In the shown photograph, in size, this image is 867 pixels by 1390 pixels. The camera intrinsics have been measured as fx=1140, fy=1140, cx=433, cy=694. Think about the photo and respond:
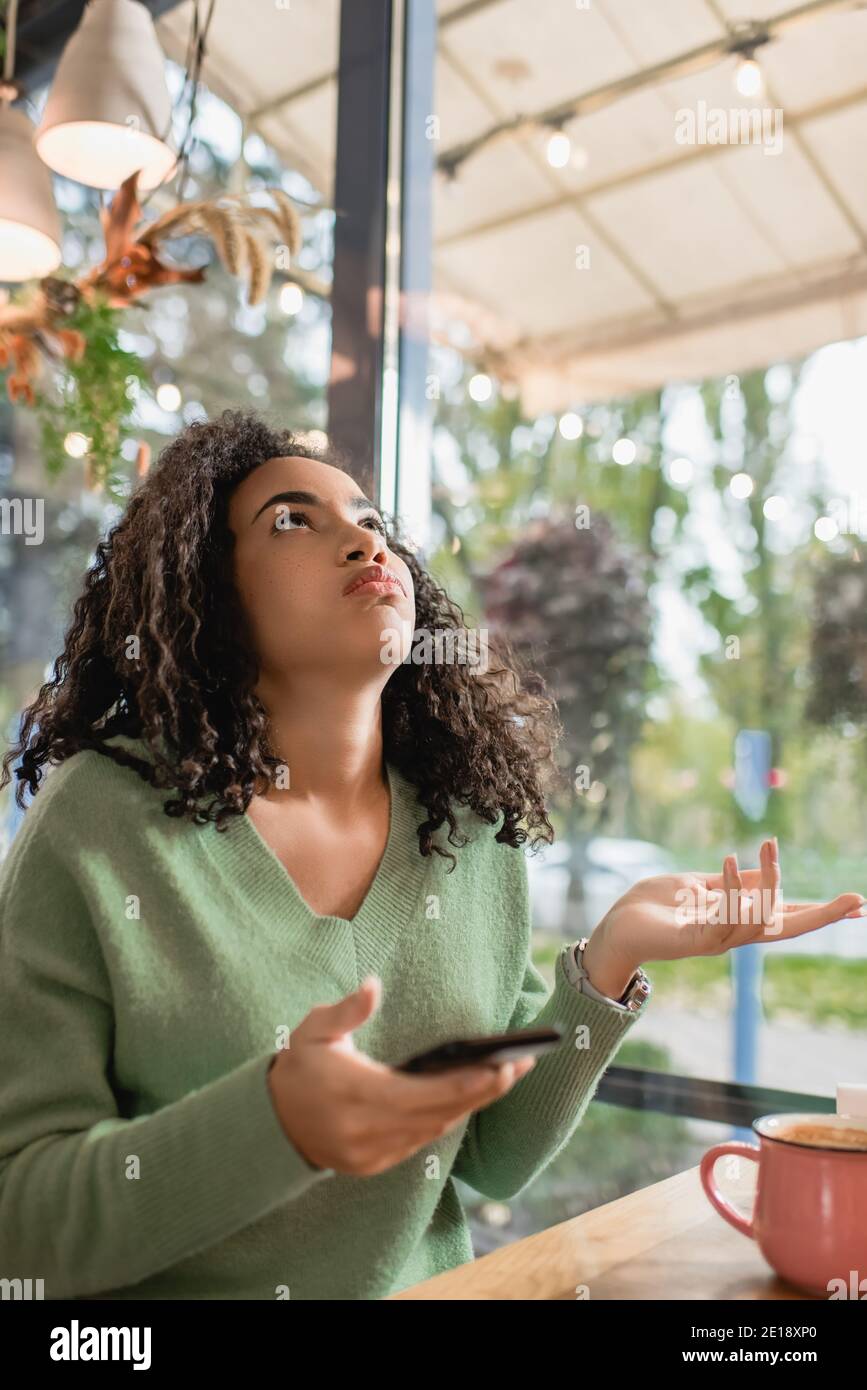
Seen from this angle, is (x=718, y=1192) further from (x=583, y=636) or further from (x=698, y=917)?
(x=583, y=636)

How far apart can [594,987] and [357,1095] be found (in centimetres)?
42

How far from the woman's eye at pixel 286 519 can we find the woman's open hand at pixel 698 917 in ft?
1.62

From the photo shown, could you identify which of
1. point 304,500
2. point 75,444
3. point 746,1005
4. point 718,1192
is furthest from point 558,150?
point 718,1192

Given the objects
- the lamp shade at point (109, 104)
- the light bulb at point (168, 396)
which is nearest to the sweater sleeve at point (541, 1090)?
the lamp shade at point (109, 104)

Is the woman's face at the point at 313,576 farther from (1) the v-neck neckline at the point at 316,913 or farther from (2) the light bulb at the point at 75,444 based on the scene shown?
(2) the light bulb at the point at 75,444

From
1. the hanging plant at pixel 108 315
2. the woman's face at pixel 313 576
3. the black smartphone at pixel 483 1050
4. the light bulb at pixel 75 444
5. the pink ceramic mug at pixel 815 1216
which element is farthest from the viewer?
the light bulb at pixel 75 444

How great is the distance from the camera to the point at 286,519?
1162 mm

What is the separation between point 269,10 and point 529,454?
36.4 inches

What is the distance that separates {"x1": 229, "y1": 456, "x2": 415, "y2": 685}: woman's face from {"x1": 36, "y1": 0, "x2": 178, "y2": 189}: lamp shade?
78 cm

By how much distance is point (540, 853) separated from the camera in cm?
136

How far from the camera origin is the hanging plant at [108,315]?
1867mm

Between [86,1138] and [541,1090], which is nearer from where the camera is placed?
[86,1138]

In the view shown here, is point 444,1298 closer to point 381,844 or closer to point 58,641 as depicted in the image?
point 381,844
